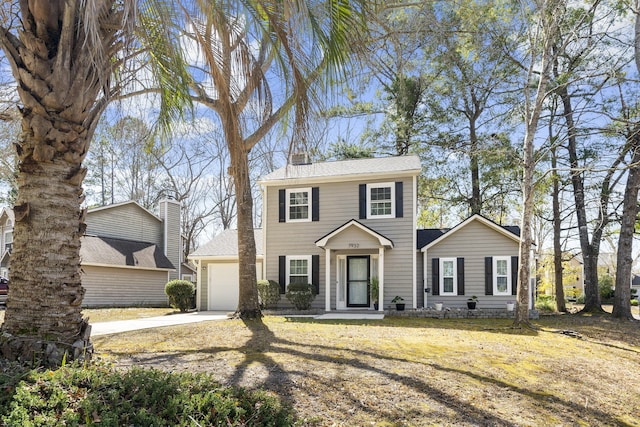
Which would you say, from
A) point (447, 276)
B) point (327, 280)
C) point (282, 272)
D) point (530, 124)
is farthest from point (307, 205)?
point (530, 124)

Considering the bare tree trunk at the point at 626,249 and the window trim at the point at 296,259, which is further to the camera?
the window trim at the point at 296,259

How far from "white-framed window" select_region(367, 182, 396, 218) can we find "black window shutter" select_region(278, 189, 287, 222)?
3.10m

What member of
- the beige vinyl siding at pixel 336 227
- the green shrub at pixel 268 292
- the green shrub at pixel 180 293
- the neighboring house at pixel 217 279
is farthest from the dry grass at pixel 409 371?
the neighboring house at pixel 217 279

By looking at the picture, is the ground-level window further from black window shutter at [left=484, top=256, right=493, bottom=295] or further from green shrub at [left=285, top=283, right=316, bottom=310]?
black window shutter at [left=484, top=256, right=493, bottom=295]

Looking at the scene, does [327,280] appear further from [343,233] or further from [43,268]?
[43,268]

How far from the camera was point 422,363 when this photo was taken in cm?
614

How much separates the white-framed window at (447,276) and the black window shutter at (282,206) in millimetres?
5818

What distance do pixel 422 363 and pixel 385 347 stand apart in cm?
121

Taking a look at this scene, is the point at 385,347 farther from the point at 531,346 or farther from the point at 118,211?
the point at 118,211

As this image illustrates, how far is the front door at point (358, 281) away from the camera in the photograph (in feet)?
52.5

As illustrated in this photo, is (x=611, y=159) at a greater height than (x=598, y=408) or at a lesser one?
greater

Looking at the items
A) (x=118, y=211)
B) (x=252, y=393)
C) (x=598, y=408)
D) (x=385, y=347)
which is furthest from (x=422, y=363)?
(x=118, y=211)

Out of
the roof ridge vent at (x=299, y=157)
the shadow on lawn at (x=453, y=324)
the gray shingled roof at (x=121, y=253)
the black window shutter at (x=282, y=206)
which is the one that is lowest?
the shadow on lawn at (x=453, y=324)

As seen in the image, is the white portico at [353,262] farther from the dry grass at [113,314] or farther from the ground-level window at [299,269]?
the dry grass at [113,314]
